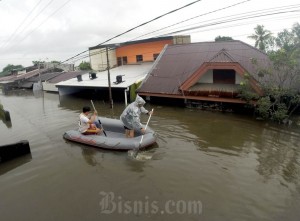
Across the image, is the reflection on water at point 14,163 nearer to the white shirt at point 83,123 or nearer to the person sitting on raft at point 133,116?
the white shirt at point 83,123

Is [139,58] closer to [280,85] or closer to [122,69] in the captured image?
[122,69]

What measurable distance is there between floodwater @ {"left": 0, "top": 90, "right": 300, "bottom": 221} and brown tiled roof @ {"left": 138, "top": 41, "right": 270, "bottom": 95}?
5248mm

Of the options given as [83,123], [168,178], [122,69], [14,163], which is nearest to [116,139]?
[83,123]

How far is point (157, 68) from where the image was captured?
22.7 meters

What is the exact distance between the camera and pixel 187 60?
2162 cm

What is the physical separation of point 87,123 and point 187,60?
1207 cm

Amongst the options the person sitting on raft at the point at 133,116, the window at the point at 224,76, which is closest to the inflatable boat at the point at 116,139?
the person sitting on raft at the point at 133,116

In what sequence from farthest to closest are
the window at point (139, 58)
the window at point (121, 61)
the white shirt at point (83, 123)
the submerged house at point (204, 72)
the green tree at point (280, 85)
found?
the window at point (121, 61), the window at point (139, 58), the submerged house at point (204, 72), the green tree at point (280, 85), the white shirt at point (83, 123)

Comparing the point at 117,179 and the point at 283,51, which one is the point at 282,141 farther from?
the point at 117,179

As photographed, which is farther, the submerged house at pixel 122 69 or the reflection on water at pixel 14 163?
the submerged house at pixel 122 69

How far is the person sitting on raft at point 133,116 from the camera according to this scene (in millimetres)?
11633

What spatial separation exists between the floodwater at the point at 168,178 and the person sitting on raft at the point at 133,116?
1.20 m

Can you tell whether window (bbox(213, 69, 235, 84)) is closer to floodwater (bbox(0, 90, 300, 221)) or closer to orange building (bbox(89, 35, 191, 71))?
floodwater (bbox(0, 90, 300, 221))

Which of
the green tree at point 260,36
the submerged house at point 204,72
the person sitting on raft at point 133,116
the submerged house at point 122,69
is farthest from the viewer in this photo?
the green tree at point 260,36
